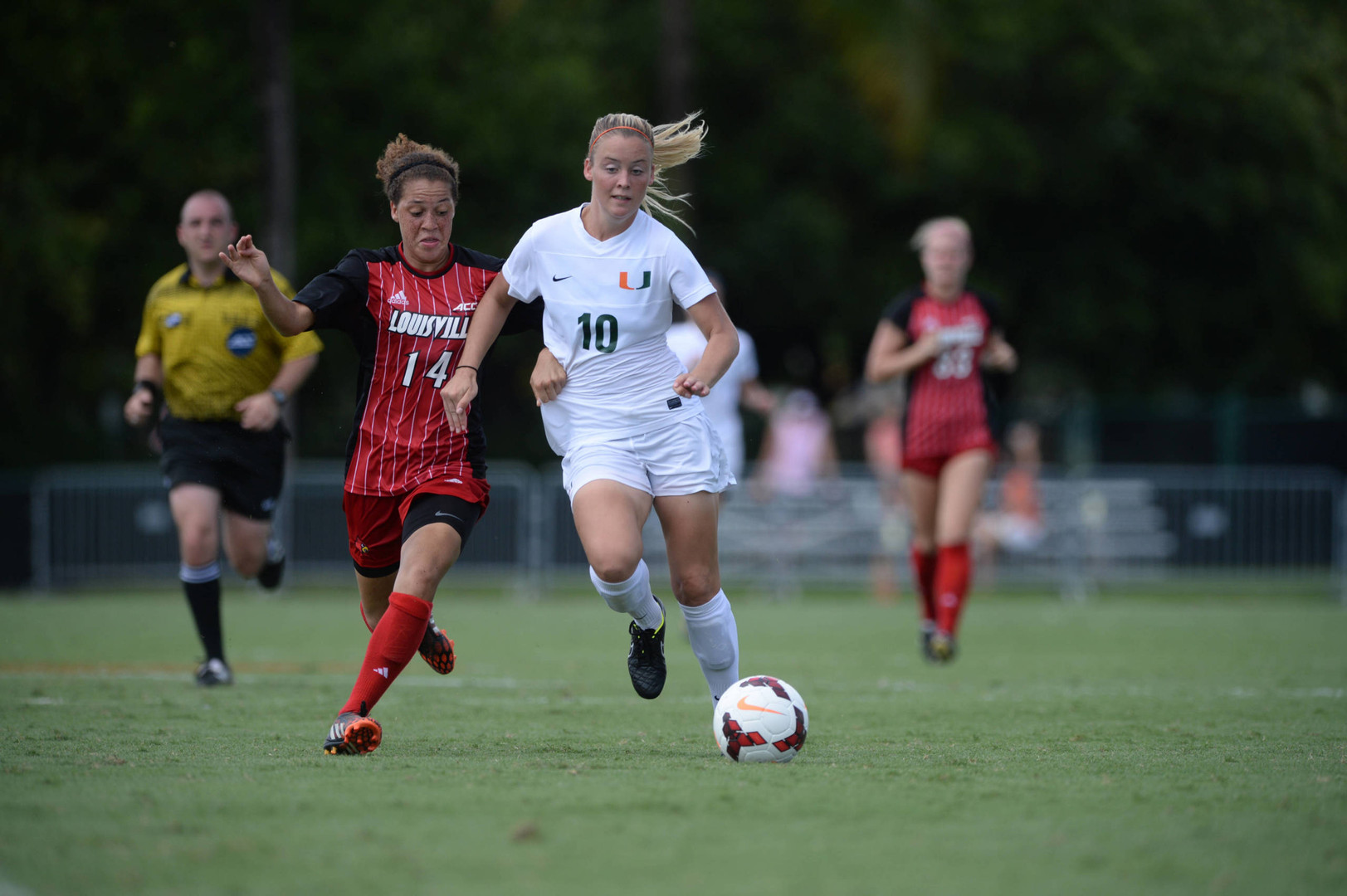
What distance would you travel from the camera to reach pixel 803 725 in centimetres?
480

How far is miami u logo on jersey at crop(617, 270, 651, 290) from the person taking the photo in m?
5.24

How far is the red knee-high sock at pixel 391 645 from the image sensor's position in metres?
4.96

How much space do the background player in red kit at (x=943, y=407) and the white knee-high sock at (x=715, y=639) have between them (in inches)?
133

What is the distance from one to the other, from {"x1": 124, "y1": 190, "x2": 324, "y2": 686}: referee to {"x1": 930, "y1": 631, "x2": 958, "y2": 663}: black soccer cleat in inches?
148

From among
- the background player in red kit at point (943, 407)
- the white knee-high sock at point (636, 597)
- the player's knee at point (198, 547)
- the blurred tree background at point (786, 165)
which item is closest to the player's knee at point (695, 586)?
the white knee-high sock at point (636, 597)

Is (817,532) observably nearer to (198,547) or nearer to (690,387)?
(198,547)

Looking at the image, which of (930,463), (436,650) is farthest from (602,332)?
(930,463)

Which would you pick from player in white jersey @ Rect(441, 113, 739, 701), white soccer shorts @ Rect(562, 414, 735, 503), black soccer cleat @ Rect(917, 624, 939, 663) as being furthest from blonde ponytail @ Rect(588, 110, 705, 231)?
black soccer cleat @ Rect(917, 624, 939, 663)

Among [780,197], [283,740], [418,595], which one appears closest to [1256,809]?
[418,595]

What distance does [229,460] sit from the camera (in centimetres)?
753

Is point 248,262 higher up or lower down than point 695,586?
higher up

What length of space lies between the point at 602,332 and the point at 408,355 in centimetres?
71

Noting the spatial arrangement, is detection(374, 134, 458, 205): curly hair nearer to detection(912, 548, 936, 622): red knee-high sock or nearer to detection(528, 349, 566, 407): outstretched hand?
detection(528, 349, 566, 407): outstretched hand

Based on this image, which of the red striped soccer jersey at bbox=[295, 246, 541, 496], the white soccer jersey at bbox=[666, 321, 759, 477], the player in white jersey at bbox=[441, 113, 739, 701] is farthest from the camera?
the white soccer jersey at bbox=[666, 321, 759, 477]
